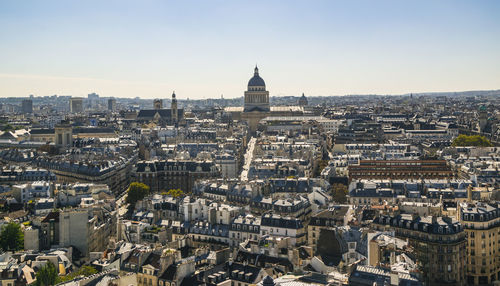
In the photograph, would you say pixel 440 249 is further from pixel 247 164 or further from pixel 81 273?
pixel 247 164

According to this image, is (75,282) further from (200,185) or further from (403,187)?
(403,187)

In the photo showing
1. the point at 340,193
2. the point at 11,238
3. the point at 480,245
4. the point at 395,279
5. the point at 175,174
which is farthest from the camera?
the point at 175,174

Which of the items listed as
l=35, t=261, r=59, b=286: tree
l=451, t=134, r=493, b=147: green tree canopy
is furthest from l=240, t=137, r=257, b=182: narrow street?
l=35, t=261, r=59, b=286: tree

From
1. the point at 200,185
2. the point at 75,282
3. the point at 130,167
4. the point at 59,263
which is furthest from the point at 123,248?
the point at 130,167

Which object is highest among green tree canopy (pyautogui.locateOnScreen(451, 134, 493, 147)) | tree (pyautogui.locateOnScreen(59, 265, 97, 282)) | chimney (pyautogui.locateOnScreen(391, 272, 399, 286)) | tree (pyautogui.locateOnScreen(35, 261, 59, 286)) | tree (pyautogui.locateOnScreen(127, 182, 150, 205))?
green tree canopy (pyautogui.locateOnScreen(451, 134, 493, 147))

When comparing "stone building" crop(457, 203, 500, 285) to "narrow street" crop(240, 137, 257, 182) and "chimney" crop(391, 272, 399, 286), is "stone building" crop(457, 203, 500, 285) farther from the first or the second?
"narrow street" crop(240, 137, 257, 182)

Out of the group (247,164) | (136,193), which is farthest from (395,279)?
(247,164)

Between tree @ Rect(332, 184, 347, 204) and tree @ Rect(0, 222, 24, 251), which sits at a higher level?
tree @ Rect(332, 184, 347, 204)
